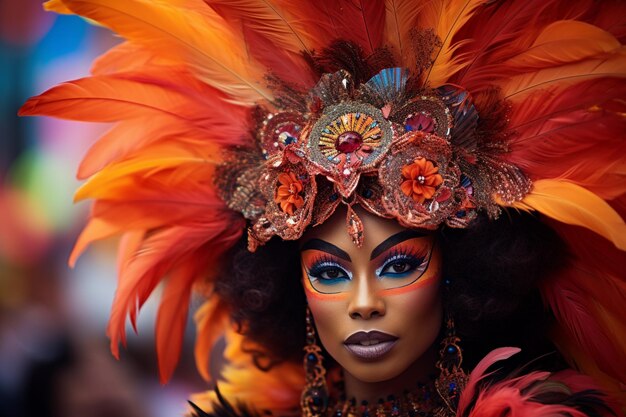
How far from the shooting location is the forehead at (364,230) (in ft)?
6.24

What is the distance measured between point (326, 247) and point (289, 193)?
0.53 feet

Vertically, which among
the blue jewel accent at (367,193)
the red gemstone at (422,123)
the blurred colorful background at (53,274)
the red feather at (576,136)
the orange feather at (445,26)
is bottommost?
the blurred colorful background at (53,274)

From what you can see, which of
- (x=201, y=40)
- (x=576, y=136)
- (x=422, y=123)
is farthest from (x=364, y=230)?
(x=201, y=40)

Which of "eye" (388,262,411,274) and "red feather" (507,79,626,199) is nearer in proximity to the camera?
"red feather" (507,79,626,199)

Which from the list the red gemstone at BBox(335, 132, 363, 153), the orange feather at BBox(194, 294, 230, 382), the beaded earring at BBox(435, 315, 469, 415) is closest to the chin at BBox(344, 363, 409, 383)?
the beaded earring at BBox(435, 315, 469, 415)

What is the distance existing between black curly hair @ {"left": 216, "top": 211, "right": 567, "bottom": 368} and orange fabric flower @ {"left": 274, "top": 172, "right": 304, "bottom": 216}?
0.27 meters

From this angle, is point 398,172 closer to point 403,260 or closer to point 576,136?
point 403,260

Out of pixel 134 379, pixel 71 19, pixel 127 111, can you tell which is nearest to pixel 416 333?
pixel 127 111

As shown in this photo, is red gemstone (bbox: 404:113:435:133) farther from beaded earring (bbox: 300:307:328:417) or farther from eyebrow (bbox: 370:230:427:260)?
beaded earring (bbox: 300:307:328:417)

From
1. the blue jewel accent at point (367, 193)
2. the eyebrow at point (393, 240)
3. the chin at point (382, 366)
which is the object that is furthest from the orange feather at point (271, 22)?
the chin at point (382, 366)

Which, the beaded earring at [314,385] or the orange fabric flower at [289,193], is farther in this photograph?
the beaded earring at [314,385]

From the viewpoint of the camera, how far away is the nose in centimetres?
186

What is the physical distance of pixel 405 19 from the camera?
1.88 meters

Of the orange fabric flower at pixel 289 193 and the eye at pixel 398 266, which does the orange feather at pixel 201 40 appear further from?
the eye at pixel 398 266
